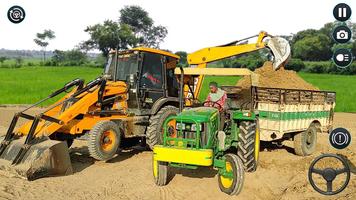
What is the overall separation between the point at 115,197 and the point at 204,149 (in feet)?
5.27

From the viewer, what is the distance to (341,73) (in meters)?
45.1

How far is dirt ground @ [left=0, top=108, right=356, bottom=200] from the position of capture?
22.9 ft

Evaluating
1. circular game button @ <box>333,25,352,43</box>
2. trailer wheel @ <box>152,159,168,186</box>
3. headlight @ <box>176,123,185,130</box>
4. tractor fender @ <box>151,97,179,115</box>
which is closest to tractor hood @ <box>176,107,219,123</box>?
headlight @ <box>176,123,185,130</box>

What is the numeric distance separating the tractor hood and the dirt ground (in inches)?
47.5

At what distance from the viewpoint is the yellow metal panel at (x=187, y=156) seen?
→ 6.90 metres

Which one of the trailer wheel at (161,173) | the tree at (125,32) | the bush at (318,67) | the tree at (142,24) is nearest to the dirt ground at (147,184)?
the trailer wheel at (161,173)

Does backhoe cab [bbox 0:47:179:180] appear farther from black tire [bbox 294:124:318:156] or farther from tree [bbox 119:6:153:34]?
tree [bbox 119:6:153:34]

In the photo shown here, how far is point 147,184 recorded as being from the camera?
768 centimetres

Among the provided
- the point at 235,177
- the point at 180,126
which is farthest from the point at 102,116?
the point at 235,177

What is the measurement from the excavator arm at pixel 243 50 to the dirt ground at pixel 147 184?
258 centimetres

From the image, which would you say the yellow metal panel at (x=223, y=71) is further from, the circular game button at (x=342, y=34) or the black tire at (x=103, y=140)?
the circular game button at (x=342, y=34)

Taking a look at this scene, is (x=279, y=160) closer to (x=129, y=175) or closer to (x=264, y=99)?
(x=264, y=99)

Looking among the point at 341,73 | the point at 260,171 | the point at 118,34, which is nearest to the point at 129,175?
the point at 260,171

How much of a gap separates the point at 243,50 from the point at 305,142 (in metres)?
2.80
